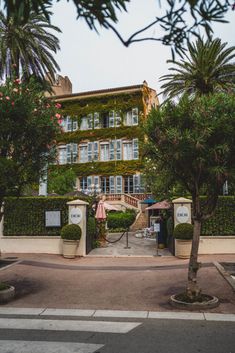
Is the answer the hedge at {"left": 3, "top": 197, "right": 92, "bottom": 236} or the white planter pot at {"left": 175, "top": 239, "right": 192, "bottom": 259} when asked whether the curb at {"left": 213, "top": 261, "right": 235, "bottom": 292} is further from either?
the hedge at {"left": 3, "top": 197, "right": 92, "bottom": 236}

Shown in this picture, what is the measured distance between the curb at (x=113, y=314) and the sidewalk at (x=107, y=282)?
31 centimetres

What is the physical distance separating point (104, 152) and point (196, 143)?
31759 millimetres

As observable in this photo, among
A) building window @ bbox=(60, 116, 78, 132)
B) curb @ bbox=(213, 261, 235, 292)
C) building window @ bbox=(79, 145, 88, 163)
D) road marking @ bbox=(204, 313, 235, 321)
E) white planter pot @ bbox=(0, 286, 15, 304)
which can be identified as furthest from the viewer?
building window @ bbox=(60, 116, 78, 132)

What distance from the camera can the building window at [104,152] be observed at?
39.7 meters

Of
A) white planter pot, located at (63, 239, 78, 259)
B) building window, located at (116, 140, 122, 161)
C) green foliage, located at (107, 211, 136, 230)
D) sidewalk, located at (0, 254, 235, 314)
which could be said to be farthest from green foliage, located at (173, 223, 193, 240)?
building window, located at (116, 140, 122, 161)

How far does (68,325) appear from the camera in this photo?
287 inches

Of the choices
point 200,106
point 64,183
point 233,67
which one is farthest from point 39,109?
point 64,183

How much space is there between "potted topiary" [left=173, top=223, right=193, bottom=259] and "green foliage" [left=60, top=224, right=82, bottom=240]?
12.9ft

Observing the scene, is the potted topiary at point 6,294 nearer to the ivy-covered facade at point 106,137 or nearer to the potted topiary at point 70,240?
the potted topiary at point 70,240

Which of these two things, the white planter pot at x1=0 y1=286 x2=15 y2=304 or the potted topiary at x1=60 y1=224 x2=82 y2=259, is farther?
the potted topiary at x1=60 y1=224 x2=82 y2=259

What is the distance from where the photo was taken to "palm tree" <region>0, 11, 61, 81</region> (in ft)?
71.1

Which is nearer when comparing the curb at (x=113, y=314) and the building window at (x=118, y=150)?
the curb at (x=113, y=314)

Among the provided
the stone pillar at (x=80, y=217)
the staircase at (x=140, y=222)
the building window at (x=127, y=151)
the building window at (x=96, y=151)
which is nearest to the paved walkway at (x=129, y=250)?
the stone pillar at (x=80, y=217)

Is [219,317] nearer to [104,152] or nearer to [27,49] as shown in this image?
[27,49]
